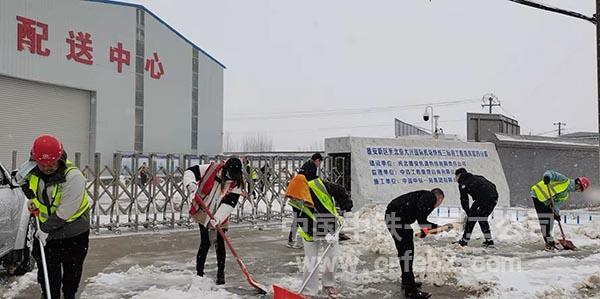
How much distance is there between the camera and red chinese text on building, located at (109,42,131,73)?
25266 mm

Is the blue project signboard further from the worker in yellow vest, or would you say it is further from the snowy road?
the worker in yellow vest

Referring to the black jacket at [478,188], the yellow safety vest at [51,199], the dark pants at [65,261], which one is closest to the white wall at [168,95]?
the black jacket at [478,188]

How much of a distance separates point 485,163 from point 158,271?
11513 millimetres

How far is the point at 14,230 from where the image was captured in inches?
243

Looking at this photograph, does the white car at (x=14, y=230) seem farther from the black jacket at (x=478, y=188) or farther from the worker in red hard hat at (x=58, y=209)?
the black jacket at (x=478, y=188)

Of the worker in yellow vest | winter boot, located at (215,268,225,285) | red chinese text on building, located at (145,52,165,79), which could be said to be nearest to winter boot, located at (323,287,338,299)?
the worker in yellow vest

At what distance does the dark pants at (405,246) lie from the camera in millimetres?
5707

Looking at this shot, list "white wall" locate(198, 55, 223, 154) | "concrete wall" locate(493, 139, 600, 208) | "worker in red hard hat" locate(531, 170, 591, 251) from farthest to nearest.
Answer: "white wall" locate(198, 55, 223, 154) < "concrete wall" locate(493, 139, 600, 208) < "worker in red hard hat" locate(531, 170, 591, 251)

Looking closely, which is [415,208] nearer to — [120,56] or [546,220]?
[546,220]

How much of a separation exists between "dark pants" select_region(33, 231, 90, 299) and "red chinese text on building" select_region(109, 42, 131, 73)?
73.1 ft

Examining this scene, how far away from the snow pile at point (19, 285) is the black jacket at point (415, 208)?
13.5 feet

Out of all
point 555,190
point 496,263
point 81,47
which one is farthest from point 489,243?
point 81,47

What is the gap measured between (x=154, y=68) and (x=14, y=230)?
22.8 meters

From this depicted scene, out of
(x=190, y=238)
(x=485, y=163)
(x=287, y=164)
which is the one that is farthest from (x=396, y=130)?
(x=190, y=238)
